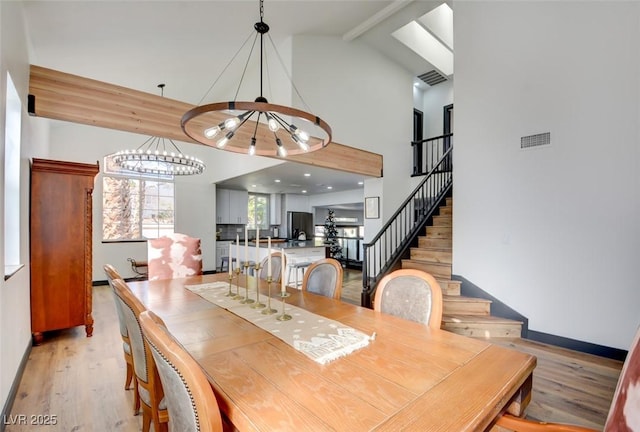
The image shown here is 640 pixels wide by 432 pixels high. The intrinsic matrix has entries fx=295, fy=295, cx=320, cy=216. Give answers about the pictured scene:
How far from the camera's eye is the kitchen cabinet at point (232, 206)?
855 centimetres

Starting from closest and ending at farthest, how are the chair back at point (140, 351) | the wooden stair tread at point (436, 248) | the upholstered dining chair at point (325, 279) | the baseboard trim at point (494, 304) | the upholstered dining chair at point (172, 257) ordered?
the chair back at point (140, 351), the upholstered dining chair at point (325, 279), the baseboard trim at point (494, 304), the upholstered dining chair at point (172, 257), the wooden stair tread at point (436, 248)

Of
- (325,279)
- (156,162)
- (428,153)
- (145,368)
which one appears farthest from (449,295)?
(156,162)

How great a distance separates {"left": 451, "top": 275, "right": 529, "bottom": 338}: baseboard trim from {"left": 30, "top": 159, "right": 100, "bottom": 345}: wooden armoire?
15.3 ft

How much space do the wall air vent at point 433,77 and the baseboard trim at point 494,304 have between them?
16.4 feet

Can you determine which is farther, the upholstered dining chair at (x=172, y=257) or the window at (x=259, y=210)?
the window at (x=259, y=210)

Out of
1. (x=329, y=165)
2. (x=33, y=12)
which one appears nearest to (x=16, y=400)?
(x=33, y=12)

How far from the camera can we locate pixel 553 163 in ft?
10.5

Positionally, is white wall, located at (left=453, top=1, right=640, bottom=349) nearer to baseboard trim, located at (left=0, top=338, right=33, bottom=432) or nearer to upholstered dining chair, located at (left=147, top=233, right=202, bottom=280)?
upholstered dining chair, located at (left=147, top=233, right=202, bottom=280)

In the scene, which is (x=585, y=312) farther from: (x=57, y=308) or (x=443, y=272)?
(x=57, y=308)

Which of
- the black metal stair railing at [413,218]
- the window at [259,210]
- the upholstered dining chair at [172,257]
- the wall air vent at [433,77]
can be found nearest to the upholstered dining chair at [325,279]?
the upholstered dining chair at [172,257]

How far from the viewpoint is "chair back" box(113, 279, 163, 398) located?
1.40 metres

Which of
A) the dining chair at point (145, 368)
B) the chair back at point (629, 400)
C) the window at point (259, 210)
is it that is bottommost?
the dining chair at point (145, 368)

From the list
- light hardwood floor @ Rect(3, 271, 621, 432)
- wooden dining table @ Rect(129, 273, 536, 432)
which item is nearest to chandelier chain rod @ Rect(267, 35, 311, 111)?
wooden dining table @ Rect(129, 273, 536, 432)

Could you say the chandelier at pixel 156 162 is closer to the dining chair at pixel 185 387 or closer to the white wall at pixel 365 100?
the white wall at pixel 365 100
